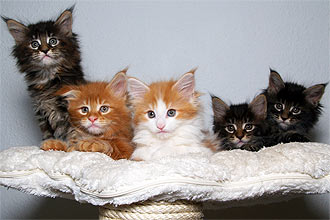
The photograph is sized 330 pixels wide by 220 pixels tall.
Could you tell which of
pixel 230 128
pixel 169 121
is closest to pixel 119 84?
pixel 169 121

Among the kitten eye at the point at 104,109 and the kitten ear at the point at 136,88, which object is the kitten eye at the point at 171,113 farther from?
the kitten eye at the point at 104,109

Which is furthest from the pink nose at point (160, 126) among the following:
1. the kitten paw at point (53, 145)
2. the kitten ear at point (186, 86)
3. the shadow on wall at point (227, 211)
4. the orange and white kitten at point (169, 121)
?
the shadow on wall at point (227, 211)

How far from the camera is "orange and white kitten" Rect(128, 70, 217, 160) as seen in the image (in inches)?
59.1

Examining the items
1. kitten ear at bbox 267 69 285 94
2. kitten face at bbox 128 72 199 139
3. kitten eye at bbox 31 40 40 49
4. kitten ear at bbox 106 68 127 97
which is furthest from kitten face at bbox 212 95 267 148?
kitten eye at bbox 31 40 40 49

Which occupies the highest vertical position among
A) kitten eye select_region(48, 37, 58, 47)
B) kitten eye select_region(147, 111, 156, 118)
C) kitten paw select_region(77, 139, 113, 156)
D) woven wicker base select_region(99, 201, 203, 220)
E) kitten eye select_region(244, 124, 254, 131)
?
kitten eye select_region(48, 37, 58, 47)

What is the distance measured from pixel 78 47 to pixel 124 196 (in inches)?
40.6

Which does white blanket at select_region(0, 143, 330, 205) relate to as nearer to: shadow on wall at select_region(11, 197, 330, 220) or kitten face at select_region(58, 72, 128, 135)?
kitten face at select_region(58, 72, 128, 135)

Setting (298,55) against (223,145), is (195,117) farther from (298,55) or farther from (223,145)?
(298,55)

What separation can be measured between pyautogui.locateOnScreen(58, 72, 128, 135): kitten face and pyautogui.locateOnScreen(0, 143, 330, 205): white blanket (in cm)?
26

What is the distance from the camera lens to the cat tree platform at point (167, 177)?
102 cm

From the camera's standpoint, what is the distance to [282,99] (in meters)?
1.70

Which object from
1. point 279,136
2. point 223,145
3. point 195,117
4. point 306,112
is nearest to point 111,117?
point 195,117

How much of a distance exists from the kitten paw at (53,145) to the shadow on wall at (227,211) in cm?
86

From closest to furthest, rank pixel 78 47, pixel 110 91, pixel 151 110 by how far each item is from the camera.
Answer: pixel 151 110
pixel 110 91
pixel 78 47
